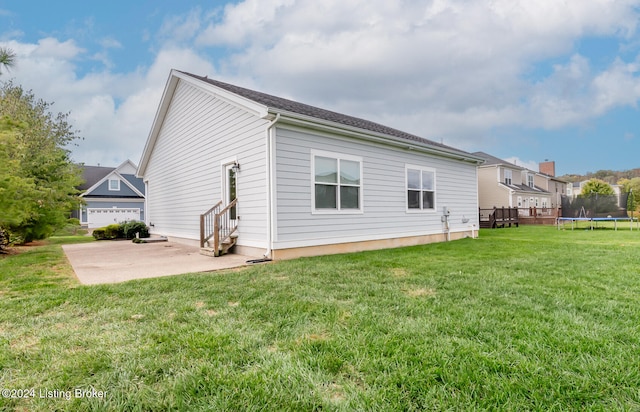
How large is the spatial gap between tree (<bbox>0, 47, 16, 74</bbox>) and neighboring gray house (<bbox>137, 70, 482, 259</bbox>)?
3.73 m

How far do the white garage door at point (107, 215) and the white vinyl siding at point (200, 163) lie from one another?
13.9 metres

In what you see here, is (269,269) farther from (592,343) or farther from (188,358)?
(592,343)

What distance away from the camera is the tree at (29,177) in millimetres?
7195

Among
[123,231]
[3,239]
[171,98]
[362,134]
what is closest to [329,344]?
[362,134]

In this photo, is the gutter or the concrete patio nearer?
the concrete patio

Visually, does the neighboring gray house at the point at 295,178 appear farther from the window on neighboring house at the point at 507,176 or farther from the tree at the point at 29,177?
the window on neighboring house at the point at 507,176

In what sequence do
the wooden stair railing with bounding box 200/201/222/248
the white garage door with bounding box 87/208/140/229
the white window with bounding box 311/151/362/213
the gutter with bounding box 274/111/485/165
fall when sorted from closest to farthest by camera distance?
the gutter with bounding box 274/111/485/165, the white window with bounding box 311/151/362/213, the wooden stair railing with bounding box 200/201/222/248, the white garage door with bounding box 87/208/140/229

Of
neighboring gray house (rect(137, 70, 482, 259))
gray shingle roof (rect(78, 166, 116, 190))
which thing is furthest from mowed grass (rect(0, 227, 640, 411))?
gray shingle roof (rect(78, 166, 116, 190))

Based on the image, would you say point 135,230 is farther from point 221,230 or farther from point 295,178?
point 295,178

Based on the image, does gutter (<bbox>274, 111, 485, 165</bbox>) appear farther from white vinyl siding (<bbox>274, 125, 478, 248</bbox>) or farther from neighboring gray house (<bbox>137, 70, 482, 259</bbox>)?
white vinyl siding (<bbox>274, 125, 478, 248</bbox>)

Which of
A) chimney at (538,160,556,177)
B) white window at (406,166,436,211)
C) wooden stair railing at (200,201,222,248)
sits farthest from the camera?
chimney at (538,160,556,177)

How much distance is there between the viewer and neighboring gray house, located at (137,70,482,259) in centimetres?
685

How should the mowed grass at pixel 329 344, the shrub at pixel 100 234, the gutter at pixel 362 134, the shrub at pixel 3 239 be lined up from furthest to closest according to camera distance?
the shrub at pixel 100 234 → the shrub at pixel 3 239 → the gutter at pixel 362 134 → the mowed grass at pixel 329 344

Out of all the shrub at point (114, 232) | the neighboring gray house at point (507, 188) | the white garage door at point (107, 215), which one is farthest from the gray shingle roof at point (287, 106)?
the white garage door at point (107, 215)
